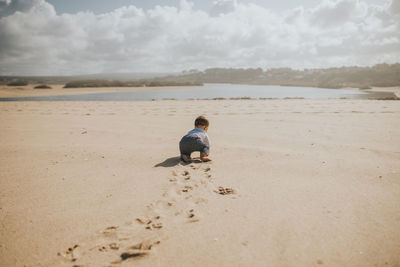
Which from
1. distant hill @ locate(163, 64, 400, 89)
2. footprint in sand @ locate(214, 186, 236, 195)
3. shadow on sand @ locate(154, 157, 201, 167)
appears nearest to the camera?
footprint in sand @ locate(214, 186, 236, 195)

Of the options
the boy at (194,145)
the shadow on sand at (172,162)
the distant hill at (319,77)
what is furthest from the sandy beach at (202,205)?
the distant hill at (319,77)

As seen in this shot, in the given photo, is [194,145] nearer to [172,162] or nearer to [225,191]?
[172,162]

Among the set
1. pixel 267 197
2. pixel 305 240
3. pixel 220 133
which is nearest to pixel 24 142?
pixel 220 133

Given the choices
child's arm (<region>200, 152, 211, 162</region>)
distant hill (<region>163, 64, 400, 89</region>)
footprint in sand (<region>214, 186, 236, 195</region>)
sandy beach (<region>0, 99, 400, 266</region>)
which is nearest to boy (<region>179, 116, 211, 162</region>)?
child's arm (<region>200, 152, 211, 162</region>)

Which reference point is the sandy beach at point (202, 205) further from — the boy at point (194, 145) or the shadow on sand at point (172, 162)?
the boy at point (194, 145)

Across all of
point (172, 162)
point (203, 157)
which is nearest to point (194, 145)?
point (203, 157)

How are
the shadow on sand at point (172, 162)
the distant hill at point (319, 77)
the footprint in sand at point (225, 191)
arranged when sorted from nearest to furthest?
the footprint in sand at point (225, 191) < the shadow on sand at point (172, 162) < the distant hill at point (319, 77)

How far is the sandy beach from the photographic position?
191 cm

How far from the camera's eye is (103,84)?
1534 inches

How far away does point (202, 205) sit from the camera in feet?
8.66

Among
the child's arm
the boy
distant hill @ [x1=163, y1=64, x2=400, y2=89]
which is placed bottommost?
the child's arm

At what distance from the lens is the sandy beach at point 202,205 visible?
191 centimetres

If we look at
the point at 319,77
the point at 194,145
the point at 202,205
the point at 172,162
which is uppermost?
the point at 319,77

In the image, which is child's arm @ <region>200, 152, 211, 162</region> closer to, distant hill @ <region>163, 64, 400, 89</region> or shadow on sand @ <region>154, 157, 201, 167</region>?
shadow on sand @ <region>154, 157, 201, 167</region>
